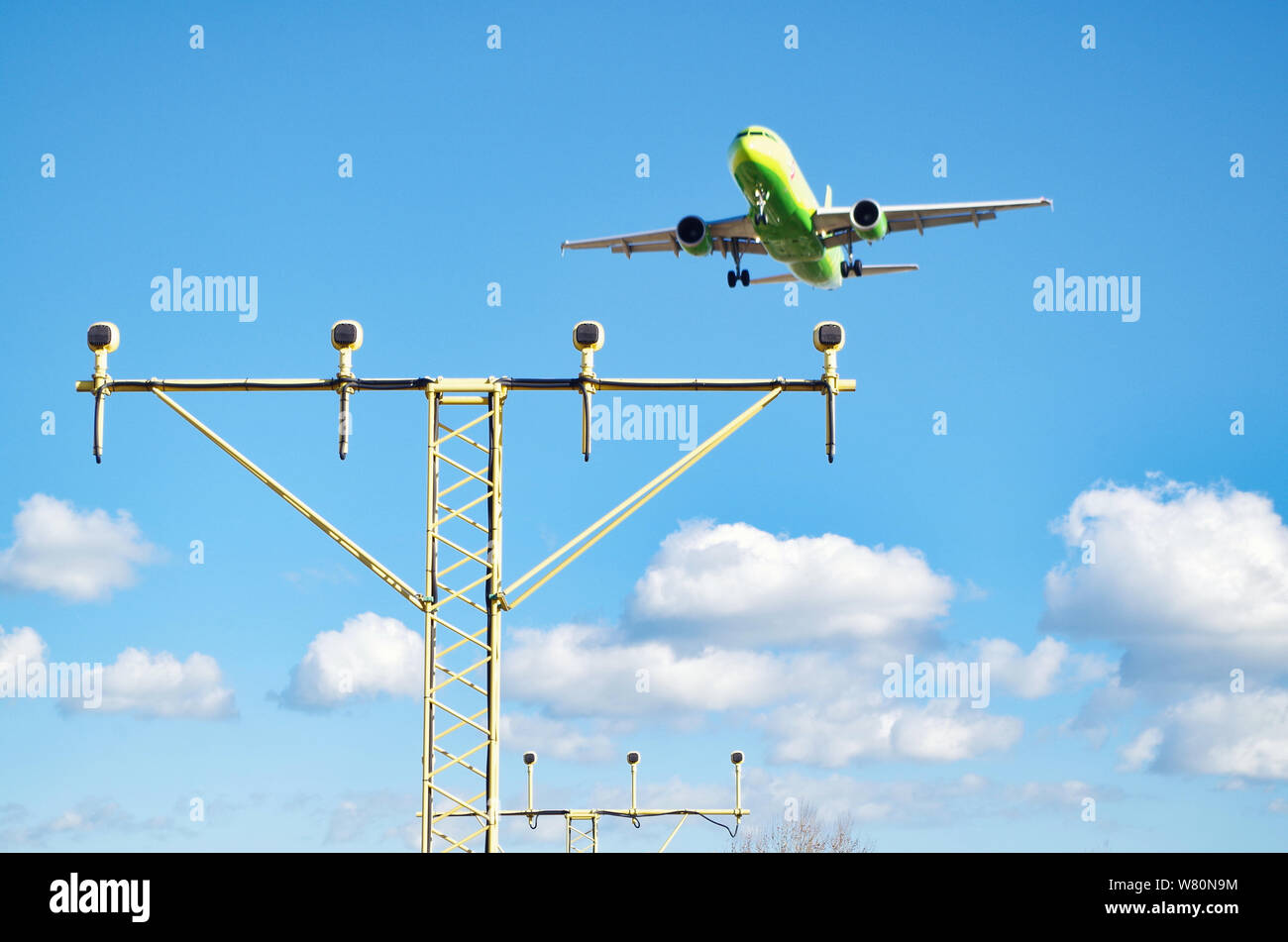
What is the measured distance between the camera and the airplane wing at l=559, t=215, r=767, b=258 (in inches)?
2270

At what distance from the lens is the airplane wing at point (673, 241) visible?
2270 inches

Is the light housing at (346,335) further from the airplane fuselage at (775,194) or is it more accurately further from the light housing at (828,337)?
the airplane fuselage at (775,194)

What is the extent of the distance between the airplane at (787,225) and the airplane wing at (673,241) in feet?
0.12

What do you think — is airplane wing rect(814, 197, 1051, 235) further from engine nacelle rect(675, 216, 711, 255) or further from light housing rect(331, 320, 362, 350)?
light housing rect(331, 320, 362, 350)

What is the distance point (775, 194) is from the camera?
51906mm

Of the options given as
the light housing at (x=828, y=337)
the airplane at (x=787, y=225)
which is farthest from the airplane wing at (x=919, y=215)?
the light housing at (x=828, y=337)

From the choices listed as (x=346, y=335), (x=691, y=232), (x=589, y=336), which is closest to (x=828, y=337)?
(x=589, y=336)

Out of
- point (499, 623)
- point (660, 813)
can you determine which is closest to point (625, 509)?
point (499, 623)

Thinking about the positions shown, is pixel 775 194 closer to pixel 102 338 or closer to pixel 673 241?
pixel 673 241

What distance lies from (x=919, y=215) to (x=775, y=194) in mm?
9093

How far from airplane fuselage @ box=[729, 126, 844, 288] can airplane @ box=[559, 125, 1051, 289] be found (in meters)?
0.03
